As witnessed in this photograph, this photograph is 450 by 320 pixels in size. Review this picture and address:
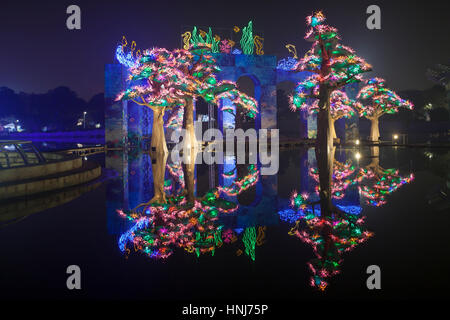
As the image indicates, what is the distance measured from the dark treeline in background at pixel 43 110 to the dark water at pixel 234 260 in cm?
7586

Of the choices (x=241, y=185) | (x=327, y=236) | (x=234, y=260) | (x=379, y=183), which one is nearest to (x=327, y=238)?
(x=327, y=236)

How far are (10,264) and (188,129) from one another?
20.5 metres

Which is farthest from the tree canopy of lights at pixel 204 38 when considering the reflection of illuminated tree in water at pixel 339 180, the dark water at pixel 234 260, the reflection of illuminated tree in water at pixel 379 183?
the dark water at pixel 234 260

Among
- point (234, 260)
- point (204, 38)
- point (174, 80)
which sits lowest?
point (234, 260)

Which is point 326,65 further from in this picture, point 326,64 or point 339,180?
point 339,180

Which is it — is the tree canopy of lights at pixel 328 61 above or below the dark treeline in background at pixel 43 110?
below

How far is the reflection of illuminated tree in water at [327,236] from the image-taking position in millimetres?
3996

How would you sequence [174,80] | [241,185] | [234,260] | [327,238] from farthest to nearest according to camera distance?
[174,80]
[241,185]
[327,238]
[234,260]

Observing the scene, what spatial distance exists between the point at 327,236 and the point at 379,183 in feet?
19.1

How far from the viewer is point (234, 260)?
4309 millimetres

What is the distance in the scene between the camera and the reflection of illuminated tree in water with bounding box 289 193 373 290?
4.00m

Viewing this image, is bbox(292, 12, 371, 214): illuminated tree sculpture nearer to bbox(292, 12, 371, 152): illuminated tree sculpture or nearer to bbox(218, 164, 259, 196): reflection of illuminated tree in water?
bbox(292, 12, 371, 152): illuminated tree sculpture

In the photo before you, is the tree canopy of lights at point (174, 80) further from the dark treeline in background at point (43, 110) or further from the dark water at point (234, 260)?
the dark treeline in background at point (43, 110)

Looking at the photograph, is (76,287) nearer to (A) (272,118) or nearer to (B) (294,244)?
(B) (294,244)
